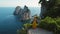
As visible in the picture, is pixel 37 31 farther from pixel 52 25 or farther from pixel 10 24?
pixel 10 24

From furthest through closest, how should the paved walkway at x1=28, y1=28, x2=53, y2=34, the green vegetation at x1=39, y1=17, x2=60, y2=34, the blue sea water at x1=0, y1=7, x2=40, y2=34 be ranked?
1. the blue sea water at x1=0, y1=7, x2=40, y2=34
2. the paved walkway at x1=28, y1=28, x2=53, y2=34
3. the green vegetation at x1=39, y1=17, x2=60, y2=34

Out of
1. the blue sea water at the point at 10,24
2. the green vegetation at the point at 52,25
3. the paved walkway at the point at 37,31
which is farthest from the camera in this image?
the blue sea water at the point at 10,24

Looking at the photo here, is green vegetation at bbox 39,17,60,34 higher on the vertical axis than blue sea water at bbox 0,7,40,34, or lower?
higher

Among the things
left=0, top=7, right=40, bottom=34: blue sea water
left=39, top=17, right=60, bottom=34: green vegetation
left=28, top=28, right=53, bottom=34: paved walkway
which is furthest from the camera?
left=0, top=7, right=40, bottom=34: blue sea water

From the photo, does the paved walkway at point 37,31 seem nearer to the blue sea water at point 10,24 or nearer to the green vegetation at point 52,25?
the green vegetation at point 52,25

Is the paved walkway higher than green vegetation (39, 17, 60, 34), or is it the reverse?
green vegetation (39, 17, 60, 34)

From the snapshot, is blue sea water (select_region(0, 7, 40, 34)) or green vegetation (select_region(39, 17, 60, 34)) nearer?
green vegetation (select_region(39, 17, 60, 34))

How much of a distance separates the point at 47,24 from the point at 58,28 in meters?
0.67

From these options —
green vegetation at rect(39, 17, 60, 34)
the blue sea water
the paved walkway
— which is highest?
green vegetation at rect(39, 17, 60, 34)

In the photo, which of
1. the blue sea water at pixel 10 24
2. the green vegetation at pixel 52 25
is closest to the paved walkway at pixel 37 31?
the green vegetation at pixel 52 25

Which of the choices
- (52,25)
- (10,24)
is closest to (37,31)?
(52,25)

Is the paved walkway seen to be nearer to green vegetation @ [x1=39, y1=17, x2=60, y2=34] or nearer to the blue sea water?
green vegetation @ [x1=39, y1=17, x2=60, y2=34]

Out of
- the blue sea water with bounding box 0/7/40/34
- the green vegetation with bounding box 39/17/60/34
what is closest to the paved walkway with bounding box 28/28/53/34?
the green vegetation with bounding box 39/17/60/34

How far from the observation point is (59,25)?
6.58 metres
